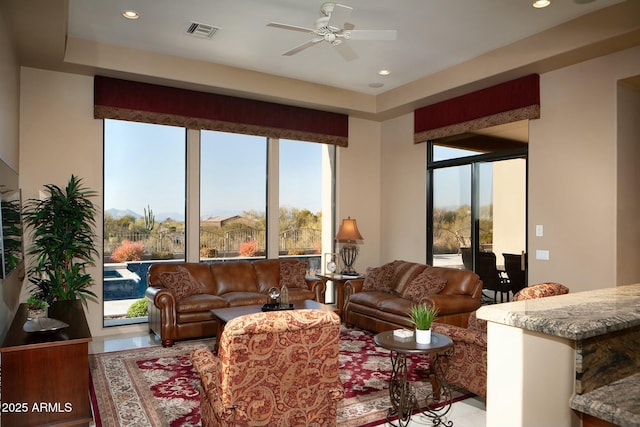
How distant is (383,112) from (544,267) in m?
3.44

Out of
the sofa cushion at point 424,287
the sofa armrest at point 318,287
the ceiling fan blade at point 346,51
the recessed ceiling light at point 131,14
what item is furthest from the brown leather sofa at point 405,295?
the recessed ceiling light at point 131,14

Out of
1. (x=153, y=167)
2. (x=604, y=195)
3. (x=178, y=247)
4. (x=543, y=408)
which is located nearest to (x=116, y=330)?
(x=178, y=247)

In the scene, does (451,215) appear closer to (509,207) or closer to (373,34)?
(509,207)

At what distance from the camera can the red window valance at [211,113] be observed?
5566 millimetres

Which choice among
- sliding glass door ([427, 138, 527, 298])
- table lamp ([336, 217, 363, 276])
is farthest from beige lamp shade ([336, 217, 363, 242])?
sliding glass door ([427, 138, 527, 298])

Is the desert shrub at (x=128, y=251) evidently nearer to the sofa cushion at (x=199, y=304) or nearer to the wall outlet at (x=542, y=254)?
the sofa cushion at (x=199, y=304)

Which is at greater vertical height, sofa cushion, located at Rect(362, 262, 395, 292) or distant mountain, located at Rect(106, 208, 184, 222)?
distant mountain, located at Rect(106, 208, 184, 222)

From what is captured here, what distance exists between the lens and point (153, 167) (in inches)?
235

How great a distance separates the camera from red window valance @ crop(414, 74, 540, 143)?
17.3ft

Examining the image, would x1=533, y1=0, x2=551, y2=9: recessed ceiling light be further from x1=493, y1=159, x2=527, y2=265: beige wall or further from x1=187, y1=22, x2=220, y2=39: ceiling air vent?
x1=187, y1=22, x2=220, y2=39: ceiling air vent

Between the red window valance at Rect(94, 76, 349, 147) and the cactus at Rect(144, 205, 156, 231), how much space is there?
120cm

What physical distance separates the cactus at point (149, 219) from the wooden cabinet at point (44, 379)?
290 cm

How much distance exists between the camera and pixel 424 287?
523 cm

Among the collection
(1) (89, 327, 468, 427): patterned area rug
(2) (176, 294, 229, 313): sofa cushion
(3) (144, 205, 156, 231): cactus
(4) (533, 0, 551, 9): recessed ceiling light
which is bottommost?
(1) (89, 327, 468, 427): patterned area rug
